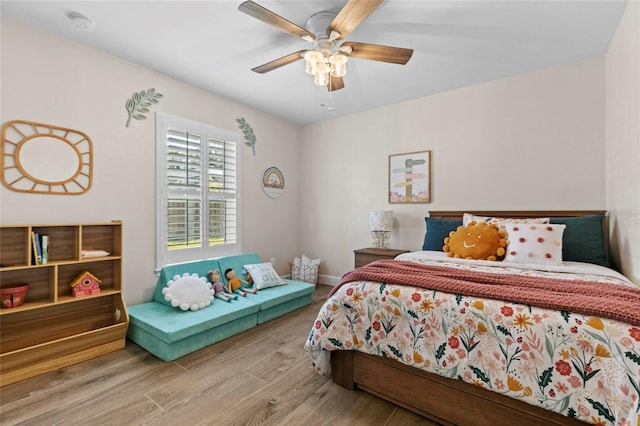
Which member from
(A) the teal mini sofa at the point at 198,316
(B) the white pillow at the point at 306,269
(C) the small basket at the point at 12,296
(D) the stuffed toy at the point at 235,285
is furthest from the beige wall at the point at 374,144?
(D) the stuffed toy at the point at 235,285

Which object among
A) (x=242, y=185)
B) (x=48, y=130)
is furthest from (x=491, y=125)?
(x=48, y=130)

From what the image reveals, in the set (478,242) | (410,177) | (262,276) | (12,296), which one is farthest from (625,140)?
(12,296)

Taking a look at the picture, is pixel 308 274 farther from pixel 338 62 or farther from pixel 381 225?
pixel 338 62

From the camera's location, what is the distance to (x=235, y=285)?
315 centimetres

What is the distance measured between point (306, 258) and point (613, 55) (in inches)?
153

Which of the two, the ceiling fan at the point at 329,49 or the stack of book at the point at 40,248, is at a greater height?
the ceiling fan at the point at 329,49

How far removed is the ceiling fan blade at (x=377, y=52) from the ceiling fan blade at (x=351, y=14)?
0.17 metres

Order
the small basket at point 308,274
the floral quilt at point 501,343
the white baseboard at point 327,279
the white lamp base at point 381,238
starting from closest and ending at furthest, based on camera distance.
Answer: the floral quilt at point 501,343
the white lamp base at point 381,238
the small basket at point 308,274
the white baseboard at point 327,279

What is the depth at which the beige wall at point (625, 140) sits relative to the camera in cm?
187

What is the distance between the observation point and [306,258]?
4.39 m

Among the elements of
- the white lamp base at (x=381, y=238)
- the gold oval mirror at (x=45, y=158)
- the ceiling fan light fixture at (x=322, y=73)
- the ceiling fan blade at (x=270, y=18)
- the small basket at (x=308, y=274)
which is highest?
the ceiling fan blade at (x=270, y=18)

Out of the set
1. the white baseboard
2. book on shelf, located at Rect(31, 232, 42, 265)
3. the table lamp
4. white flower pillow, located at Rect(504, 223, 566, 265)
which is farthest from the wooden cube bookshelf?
white flower pillow, located at Rect(504, 223, 566, 265)

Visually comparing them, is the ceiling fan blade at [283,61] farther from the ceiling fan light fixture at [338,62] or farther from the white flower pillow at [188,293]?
the white flower pillow at [188,293]

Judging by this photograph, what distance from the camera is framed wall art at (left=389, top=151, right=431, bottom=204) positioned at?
3562 millimetres
